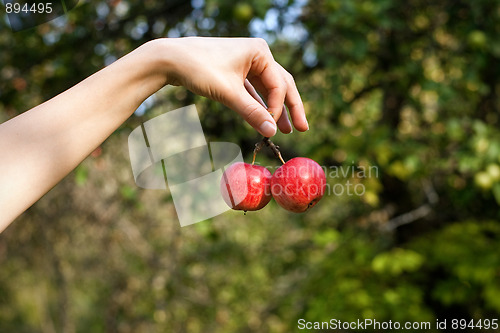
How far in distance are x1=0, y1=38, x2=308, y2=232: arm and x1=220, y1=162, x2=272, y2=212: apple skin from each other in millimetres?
211

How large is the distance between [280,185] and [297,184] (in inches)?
1.8

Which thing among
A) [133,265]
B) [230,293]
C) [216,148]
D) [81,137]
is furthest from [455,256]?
[133,265]

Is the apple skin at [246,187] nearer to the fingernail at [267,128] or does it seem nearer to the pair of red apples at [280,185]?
the pair of red apples at [280,185]

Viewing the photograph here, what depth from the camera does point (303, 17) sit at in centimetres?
290

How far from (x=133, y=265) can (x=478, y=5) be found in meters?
4.31

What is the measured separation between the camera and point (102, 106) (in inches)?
34.1

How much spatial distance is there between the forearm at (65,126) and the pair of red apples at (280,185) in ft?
1.01

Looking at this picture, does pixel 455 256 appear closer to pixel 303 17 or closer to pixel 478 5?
pixel 478 5

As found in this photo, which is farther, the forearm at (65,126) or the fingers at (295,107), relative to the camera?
the fingers at (295,107)

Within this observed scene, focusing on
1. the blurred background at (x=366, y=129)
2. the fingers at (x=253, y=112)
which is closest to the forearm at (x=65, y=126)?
the fingers at (x=253, y=112)

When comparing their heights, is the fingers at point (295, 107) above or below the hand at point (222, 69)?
below

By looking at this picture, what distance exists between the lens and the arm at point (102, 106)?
821 millimetres

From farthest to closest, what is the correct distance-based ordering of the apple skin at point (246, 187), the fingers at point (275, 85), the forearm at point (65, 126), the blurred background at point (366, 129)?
the blurred background at point (366, 129) < the apple skin at point (246, 187) < the fingers at point (275, 85) < the forearm at point (65, 126)

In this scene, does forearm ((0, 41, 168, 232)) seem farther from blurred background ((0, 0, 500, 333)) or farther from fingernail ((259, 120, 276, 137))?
blurred background ((0, 0, 500, 333))
